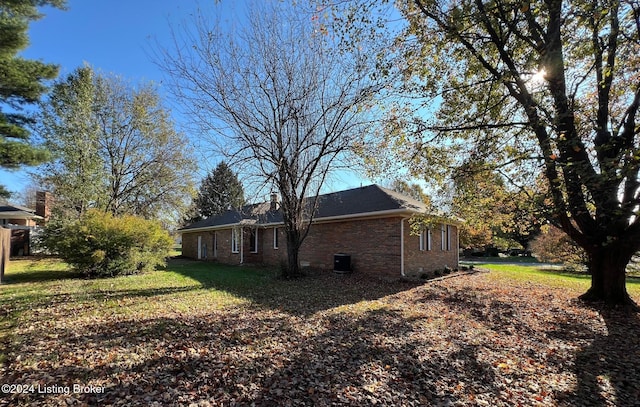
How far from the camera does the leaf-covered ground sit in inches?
136

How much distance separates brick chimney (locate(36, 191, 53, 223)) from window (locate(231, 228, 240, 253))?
35.1 ft

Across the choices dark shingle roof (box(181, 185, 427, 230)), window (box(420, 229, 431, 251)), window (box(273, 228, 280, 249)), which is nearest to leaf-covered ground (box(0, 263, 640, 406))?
dark shingle roof (box(181, 185, 427, 230))

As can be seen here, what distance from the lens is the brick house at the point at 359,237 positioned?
1199 centimetres

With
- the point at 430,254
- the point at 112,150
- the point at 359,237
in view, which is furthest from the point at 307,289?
the point at 112,150

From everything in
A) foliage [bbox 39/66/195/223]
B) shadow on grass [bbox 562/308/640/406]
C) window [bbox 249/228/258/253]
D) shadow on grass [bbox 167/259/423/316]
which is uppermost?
foliage [bbox 39/66/195/223]

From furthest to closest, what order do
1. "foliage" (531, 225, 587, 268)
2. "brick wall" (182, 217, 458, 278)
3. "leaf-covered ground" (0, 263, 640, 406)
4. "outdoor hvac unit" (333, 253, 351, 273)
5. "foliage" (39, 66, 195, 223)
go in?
"foliage" (39, 66, 195, 223) → "foliage" (531, 225, 587, 268) → "outdoor hvac unit" (333, 253, 351, 273) → "brick wall" (182, 217, 458, 278) → "leaf-covered ground" (0, 263, 640, 406)

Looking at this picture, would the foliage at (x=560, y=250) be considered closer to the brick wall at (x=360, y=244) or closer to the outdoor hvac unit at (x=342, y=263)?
the brick wall at (x=360, y=244)

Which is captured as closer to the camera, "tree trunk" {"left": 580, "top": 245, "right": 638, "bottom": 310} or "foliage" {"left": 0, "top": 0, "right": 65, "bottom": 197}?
"tree trunk" {"left": 580, "top": 245, "right": 638, "bottom": 310}

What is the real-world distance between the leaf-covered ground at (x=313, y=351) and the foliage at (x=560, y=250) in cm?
1017

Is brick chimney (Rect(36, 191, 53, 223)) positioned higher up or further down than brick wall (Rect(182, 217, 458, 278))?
higher up

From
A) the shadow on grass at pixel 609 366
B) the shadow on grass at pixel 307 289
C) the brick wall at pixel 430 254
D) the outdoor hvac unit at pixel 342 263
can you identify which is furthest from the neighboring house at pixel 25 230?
the shadow on grass at pixel 609 366

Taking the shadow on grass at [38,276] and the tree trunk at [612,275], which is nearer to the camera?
the tree trunk at [612,275]

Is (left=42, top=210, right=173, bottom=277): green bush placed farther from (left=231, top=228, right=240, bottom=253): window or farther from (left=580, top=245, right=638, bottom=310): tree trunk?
(left=580, top=245, right=638, bottom=310): tree trunk

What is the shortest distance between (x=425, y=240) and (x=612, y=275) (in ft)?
20.8
